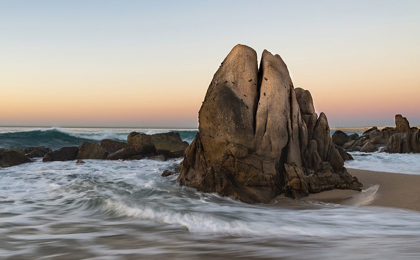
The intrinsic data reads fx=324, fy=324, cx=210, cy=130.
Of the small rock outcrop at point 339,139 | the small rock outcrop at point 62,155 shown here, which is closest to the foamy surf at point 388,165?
the small rock outcrop at point 339,139

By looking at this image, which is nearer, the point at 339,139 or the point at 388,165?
the point at 388,165

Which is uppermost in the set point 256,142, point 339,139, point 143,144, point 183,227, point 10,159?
point 256,142

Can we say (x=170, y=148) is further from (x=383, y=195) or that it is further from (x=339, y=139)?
(x=339, y=139)

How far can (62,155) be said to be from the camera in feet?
58.0

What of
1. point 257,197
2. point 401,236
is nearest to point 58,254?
point 257,197

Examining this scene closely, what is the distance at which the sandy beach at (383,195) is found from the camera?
24.8ft

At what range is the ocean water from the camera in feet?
15.4

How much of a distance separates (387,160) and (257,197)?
1254cm

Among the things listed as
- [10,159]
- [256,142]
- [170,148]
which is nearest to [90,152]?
[10,159]

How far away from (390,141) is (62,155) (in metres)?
21.3

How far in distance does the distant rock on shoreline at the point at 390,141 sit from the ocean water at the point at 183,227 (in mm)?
16145

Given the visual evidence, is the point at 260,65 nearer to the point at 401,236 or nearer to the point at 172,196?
the point at 172,196

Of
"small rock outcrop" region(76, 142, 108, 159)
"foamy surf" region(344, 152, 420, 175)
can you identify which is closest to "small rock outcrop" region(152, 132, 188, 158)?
"small rock outcrop" region(76, 142, 108, 159)

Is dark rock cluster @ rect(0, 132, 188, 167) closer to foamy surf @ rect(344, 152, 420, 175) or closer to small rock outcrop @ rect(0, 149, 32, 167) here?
small rock outcrop @ rect(0, 149, 32, 167)
